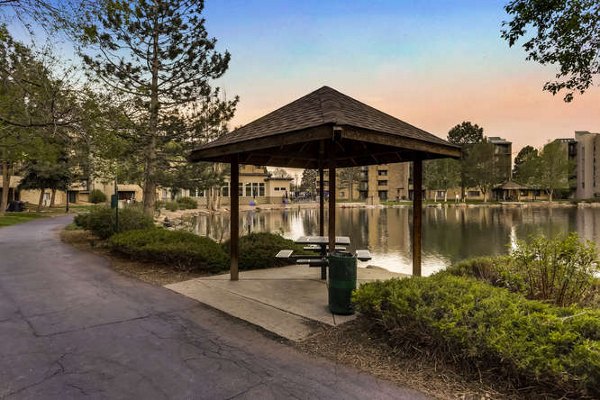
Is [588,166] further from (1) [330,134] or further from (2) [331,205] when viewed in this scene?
(1) [330,134]

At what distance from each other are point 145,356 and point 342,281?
270 centimetres

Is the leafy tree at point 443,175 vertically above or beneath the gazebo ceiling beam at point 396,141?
above

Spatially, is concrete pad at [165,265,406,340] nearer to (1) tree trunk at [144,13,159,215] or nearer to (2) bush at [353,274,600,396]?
(2) bush at [353,274,600,396]

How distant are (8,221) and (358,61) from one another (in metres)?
22.7

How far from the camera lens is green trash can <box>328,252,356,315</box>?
4.89 meters

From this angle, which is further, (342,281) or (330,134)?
(342,281)

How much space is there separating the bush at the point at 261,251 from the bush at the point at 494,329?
4315 mm

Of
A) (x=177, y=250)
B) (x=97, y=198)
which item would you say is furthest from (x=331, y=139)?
(x=97, y=198)

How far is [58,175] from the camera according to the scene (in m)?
28.1

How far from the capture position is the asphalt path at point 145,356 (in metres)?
3.08

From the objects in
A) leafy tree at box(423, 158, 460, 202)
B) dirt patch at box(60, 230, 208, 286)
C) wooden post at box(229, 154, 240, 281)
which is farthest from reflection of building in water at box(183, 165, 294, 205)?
wooden post at box(229, 154, 240, 281)

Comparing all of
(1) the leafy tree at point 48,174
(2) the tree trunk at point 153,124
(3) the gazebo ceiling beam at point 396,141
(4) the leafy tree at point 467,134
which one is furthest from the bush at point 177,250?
(4) the leafy tree at point 467,134

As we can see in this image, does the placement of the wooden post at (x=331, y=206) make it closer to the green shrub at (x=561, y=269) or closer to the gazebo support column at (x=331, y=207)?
the gazebo support column at (x=331, y=207)

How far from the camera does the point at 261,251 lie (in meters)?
8.44
